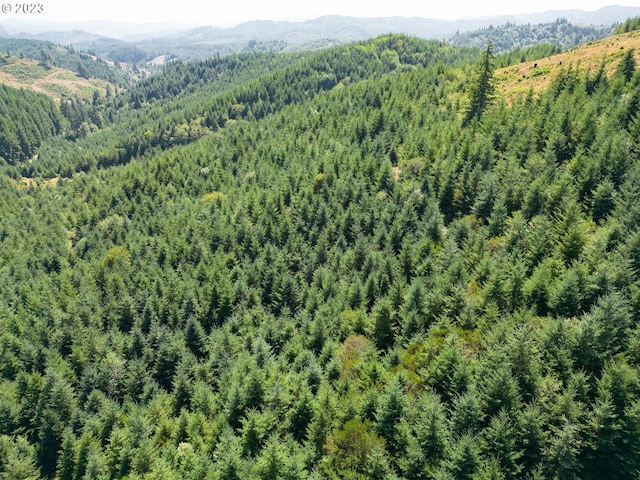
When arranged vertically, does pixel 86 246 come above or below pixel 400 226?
below

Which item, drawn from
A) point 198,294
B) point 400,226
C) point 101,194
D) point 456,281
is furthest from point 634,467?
point 101,194

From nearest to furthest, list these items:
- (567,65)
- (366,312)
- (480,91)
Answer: (366,312) → (480,91) → (567,65)

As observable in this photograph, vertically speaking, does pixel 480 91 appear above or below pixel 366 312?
above

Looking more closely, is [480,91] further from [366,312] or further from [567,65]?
[366,312]

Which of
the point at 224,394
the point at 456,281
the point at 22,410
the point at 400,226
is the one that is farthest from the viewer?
the point at 400,226

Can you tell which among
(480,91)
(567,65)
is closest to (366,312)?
(480,91)

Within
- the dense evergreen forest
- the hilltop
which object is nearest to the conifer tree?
the dense evergreen forest

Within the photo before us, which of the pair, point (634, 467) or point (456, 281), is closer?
point (634, 467)

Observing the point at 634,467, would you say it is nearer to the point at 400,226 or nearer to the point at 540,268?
the point at 540,268


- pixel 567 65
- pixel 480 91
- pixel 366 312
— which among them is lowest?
pixel 366 312
